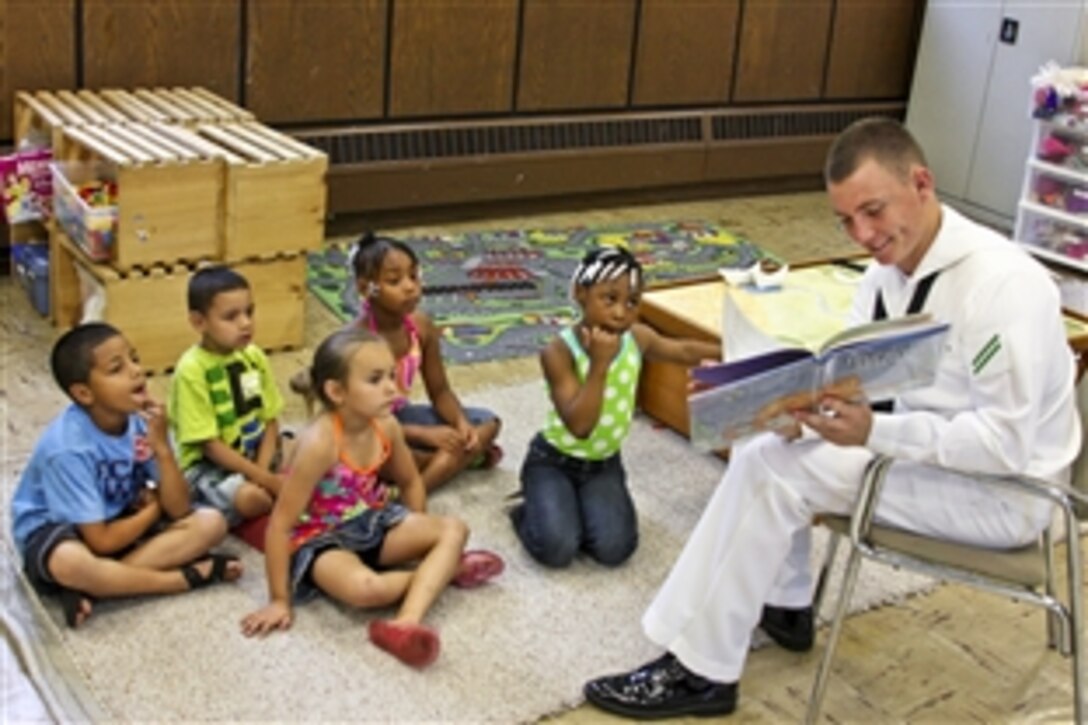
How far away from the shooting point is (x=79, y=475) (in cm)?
294

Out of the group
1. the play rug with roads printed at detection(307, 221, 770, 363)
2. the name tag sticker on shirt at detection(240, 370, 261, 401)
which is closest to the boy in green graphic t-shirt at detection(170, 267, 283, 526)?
the name tag sticker on shirt at detection(240, 370, 261, 401)

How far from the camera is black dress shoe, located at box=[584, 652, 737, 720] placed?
286cm

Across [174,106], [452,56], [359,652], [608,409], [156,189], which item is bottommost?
[359,652]

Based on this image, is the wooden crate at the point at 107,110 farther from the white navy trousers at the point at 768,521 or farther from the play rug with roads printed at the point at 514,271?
the white navy trousers at the point at 768,521

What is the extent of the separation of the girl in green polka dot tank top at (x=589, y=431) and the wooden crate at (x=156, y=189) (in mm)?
1303

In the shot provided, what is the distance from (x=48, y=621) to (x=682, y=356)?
1632 mm

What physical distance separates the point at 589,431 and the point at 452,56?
2753 millimetres

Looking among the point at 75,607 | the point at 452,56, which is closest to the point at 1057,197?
the point at 452,56

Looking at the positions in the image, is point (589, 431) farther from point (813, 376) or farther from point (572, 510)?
point (813, 376)

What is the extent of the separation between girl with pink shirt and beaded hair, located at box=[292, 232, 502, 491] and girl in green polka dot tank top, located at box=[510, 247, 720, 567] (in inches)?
9.6

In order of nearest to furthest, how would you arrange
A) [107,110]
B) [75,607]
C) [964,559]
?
1. [964,559]
2. [75,607]
3. [107,110]

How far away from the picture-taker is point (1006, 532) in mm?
2717

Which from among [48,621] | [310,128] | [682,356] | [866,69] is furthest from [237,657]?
[866,69]

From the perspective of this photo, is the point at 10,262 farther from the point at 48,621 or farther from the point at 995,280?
the point at 995,280
